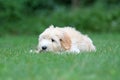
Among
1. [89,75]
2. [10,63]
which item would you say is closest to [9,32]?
[10,63]

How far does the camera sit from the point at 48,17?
97.7 feet

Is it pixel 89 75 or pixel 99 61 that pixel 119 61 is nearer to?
pixel 99 61

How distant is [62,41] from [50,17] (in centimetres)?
1699

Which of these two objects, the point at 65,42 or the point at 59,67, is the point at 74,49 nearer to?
the point at 65,42

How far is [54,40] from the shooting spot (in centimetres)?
1243

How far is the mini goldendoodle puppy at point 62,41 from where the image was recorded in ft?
39.9

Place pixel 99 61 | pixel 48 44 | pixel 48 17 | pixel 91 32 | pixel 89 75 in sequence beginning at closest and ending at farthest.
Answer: pixel 89 75
pixel 99 61
pixel 48 44
pixel 91 32
pixel 48 17

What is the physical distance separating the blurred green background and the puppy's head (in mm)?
14507

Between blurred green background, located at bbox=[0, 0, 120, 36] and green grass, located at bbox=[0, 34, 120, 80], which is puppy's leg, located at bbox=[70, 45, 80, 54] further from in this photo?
blurred green background, located at bbox=[0, 0, 120, 36]

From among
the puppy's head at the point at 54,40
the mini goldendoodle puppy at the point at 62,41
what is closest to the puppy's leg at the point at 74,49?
the mini goldendoodle puppy at the point at 62,41

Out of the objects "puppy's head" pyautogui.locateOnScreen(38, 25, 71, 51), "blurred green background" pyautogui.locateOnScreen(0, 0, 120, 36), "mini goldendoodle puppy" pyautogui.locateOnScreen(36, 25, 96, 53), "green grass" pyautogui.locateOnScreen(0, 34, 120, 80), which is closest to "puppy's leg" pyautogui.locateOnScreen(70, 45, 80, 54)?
"mini goldendoodle puppy" pyautogui.locateOnScreen(36, 25, 96, 53)

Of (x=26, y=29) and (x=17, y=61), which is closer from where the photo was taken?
(x=17, y=61)

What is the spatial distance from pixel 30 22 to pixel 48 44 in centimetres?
1741

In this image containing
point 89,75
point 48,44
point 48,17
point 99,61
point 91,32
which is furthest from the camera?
point 48,17
